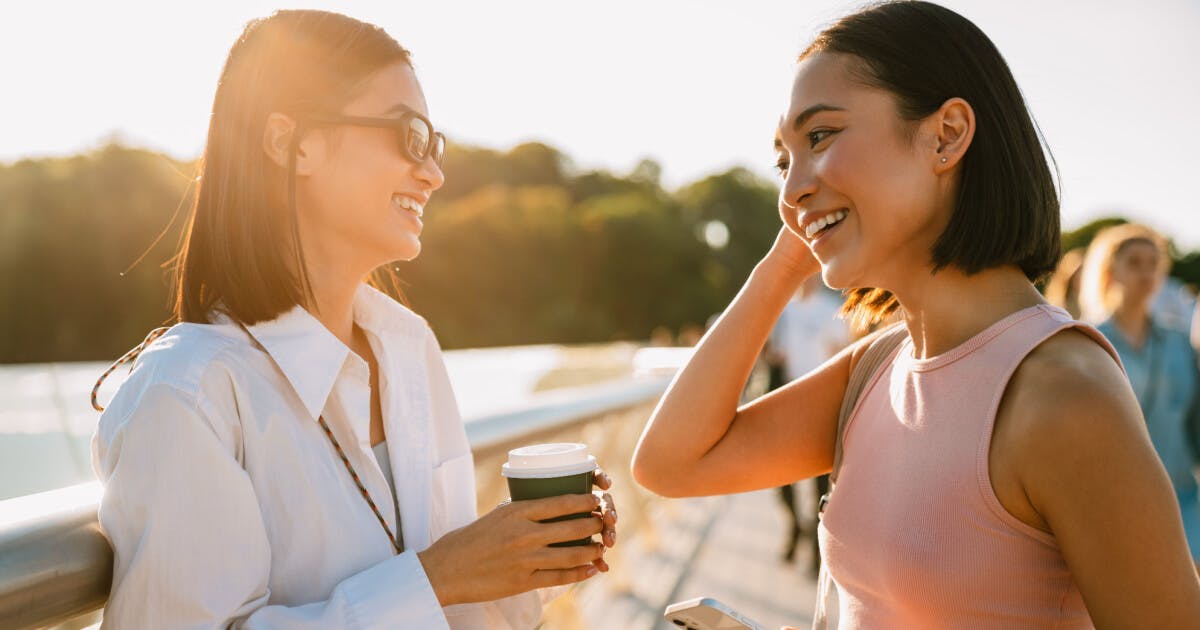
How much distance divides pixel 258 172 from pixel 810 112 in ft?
3.72

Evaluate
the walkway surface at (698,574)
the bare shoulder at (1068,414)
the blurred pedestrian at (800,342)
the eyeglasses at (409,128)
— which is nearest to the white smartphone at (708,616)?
the bare shoulder at (1068,414)

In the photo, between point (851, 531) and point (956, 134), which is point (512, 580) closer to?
point (851, 531)

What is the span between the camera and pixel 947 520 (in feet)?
4.81

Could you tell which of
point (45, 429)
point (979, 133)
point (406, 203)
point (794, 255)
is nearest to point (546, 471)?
point (406, 203)

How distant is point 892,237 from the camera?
1.66 metres

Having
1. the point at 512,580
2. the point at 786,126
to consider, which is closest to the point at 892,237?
the point at 786,126

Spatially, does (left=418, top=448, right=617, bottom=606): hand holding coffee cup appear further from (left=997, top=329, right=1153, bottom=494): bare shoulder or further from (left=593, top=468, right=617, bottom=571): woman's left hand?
(left=997, top=329, right=1153, bottom=494): bare shoulder

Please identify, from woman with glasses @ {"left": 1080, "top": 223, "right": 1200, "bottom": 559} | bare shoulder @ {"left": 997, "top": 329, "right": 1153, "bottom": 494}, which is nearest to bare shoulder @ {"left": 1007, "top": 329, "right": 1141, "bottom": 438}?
bare shoulder @ {"left": 997, "top": 329, "right": 1153, "bottom": 494}

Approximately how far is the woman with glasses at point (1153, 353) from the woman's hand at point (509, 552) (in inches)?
118

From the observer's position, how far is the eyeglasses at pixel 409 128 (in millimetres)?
1904

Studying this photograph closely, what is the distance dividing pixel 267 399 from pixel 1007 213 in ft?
4.57

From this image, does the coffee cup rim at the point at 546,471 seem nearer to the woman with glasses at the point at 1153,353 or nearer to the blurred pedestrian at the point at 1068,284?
the woman with glasses at the point at 1153,353

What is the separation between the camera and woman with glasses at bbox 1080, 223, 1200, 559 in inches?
151

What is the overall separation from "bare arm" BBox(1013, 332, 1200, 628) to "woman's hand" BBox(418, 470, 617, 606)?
0.75m
